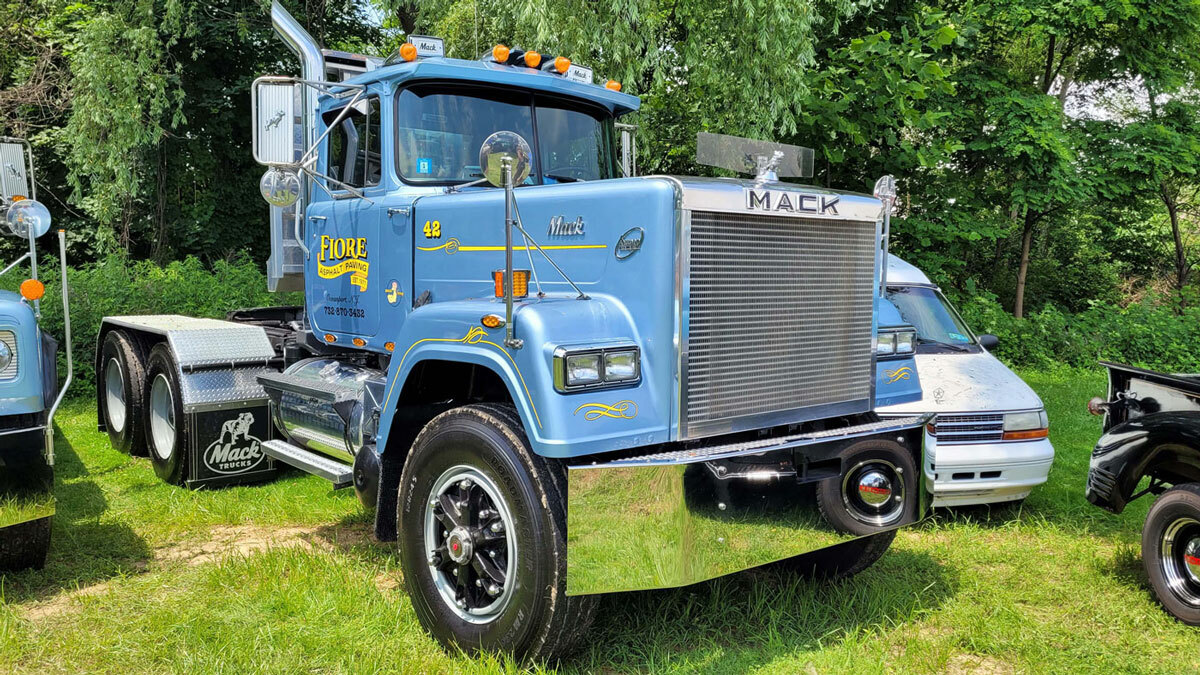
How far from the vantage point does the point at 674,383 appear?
145 inches

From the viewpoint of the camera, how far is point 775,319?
4.04 metres

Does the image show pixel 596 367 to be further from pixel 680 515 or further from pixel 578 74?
pixel 578 74

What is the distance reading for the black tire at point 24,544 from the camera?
480cm

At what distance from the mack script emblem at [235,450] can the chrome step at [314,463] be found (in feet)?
3.30

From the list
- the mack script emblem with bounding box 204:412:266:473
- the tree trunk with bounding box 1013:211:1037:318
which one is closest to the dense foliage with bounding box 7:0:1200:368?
the tree trunk with bounding box 1013:211:1037:318

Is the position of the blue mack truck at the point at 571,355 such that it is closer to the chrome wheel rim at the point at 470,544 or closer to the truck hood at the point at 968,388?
the chrome wheel rim at the point at 470,544

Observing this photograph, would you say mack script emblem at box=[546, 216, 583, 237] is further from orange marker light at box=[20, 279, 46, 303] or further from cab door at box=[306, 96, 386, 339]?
orange marker light at box=[20, 279, 46, 303]

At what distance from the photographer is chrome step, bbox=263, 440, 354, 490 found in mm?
5023

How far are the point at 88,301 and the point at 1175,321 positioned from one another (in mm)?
16572

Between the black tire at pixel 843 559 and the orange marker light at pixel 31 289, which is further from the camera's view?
the black tire at pixel 843 559

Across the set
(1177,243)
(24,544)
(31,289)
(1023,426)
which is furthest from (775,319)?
(1177,243)

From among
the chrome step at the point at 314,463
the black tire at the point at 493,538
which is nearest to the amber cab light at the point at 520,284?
the black tire at the point at 493,538

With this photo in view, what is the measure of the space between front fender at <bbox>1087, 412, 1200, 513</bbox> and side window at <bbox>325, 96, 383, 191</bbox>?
460cm

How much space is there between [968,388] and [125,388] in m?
6.97
